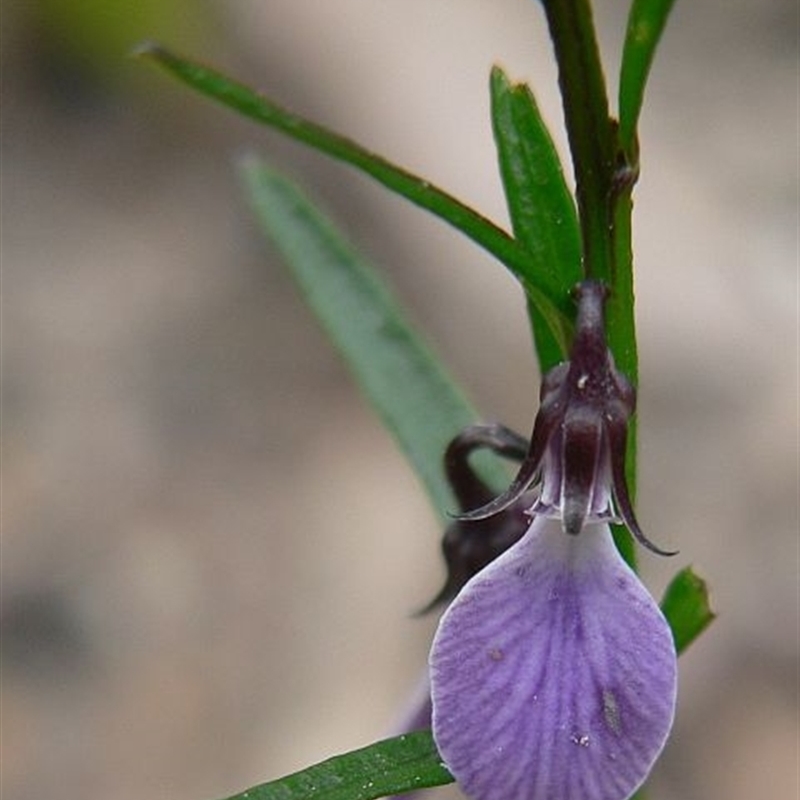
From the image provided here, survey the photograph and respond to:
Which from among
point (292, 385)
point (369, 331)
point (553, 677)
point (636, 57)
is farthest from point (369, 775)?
point (292, 385)

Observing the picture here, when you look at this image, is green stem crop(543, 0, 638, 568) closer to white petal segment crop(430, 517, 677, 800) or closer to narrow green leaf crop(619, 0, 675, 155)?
narrow green leaf crop(619, 0, 675, 155)

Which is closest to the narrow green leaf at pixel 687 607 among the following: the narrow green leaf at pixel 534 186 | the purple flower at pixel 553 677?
the narrow green leaf at pixel 534 186

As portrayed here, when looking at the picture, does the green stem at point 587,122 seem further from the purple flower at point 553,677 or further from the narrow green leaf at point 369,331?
the narrow green leaf at point 369,331

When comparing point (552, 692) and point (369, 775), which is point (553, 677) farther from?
point (369, 775)

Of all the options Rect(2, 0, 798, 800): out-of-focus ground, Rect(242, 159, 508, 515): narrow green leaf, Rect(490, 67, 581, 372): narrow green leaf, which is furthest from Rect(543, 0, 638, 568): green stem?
Rect(2, 0, 798, 800): out-of-focus ground

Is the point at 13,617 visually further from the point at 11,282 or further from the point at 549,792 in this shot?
the point at 549,792

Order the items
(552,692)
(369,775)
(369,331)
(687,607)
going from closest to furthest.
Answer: (552,692)
(369,775)
(687,607)
(369,331)
